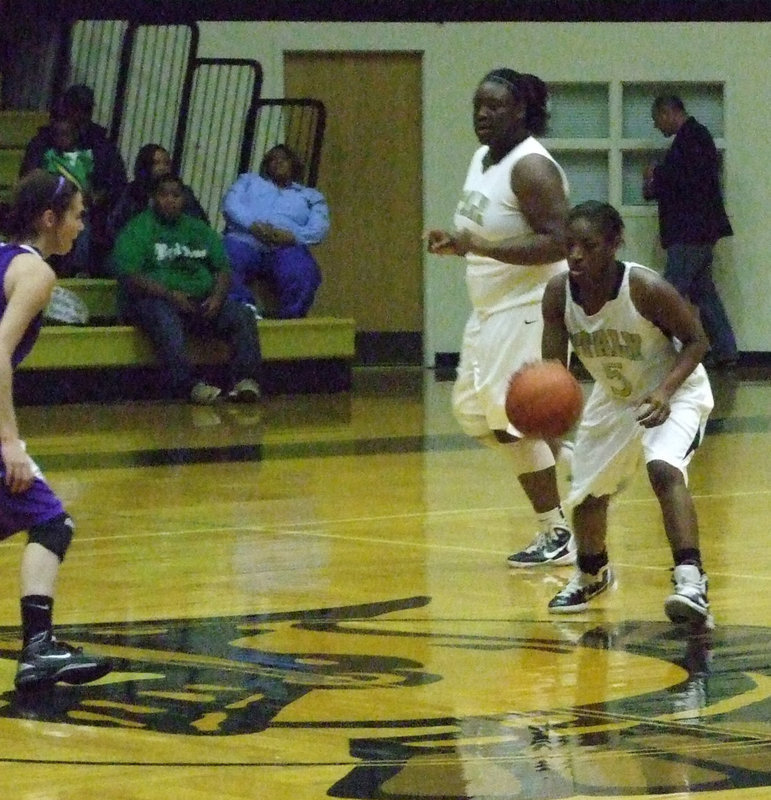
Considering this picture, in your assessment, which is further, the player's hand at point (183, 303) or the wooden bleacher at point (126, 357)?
the wooden bleacher at point (126, 357)

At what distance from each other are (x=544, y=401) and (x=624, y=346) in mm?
380

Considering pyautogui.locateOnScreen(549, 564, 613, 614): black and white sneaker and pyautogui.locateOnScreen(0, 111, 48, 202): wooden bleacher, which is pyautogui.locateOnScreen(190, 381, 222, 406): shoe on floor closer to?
pyautogui.locateOnScreen(0, 111, 48, 202): wooden bleacher

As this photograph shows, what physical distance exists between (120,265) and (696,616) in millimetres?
9189

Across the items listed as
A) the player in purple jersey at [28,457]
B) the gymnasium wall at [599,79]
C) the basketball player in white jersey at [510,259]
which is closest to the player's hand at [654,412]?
the basketball player in white jersey at [510,259]

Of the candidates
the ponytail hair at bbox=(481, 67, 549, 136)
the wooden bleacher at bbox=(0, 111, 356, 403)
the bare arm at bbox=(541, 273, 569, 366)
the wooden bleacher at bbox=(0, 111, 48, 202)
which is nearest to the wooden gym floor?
the bare arm at bbox=(541, 273, 569, 366)

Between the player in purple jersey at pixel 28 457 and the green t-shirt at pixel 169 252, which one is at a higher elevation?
the green t-shirt at pixel 169 252

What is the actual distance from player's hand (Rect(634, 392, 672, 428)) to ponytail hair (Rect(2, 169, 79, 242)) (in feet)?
6.22

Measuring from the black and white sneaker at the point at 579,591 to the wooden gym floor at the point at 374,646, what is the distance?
1.8 inches

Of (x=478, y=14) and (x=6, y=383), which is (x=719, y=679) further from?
(x=478, y=14)

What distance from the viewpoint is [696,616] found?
5863 mm

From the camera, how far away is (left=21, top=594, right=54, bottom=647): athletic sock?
517cm

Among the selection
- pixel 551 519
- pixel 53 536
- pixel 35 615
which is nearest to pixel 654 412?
pixel 551 519

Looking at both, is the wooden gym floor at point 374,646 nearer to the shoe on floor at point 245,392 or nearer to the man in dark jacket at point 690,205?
the shoe on floor at point 245,392

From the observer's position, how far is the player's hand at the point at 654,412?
6.16 meters
